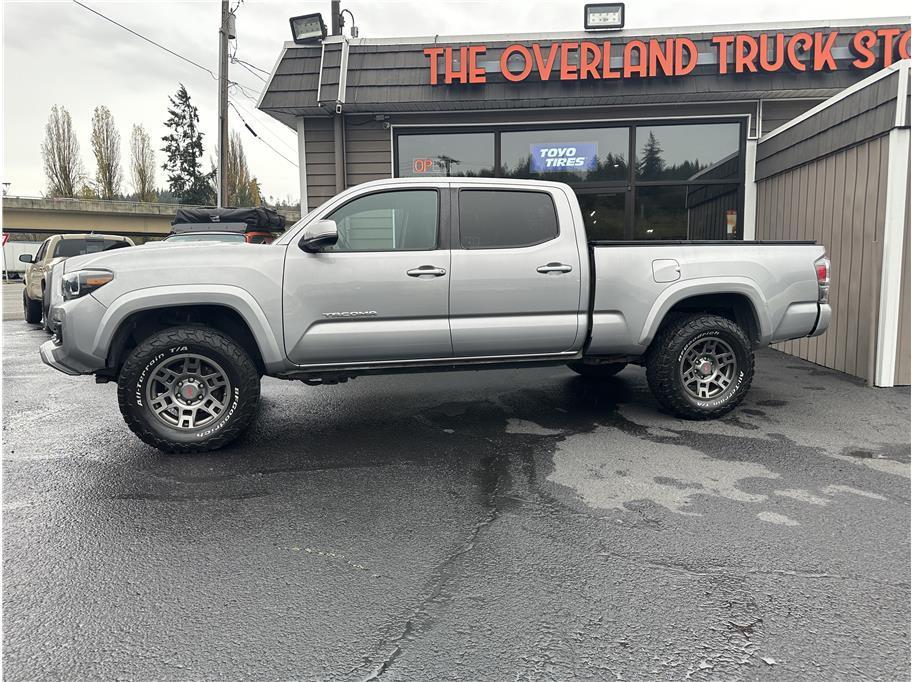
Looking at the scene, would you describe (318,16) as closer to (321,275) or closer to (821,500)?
(321,275)

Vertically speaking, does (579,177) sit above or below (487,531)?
above

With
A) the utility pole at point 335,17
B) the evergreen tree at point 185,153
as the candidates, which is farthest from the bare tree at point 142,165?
the utility pole at point 335,17

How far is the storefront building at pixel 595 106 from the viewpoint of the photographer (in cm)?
875

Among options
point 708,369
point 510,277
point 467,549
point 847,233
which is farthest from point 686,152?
point 467,549

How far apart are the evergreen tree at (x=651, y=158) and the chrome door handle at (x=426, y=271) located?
21.3 ft

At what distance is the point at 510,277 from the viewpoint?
4723 millimetres

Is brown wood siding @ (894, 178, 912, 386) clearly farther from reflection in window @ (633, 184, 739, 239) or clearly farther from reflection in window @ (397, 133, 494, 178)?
reflection in window @ (397, 133, 494, 178)

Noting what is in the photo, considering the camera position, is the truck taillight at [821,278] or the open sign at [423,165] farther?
the open sign at [423,165]

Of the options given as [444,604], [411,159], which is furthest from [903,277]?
[411,159]

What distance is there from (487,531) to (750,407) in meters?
3.55

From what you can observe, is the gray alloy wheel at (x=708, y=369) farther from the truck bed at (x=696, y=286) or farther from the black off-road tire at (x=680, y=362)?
the truck bed at (x=696, y=286)

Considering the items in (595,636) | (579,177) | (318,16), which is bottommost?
(595,636)

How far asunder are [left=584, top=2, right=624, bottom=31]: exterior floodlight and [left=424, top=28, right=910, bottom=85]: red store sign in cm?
35

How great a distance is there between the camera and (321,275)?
446 centimetres
